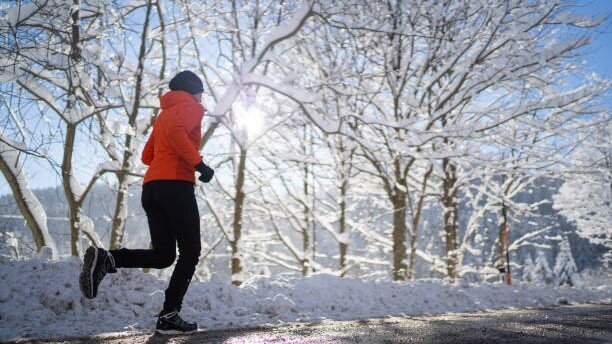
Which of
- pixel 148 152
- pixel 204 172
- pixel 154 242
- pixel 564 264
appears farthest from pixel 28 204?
pixel 564 264

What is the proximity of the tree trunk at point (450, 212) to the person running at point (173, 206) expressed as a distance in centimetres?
1126

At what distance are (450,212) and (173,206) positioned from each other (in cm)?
1183

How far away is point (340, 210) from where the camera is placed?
1434cm

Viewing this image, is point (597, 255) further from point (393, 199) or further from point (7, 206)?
point (7, 206)

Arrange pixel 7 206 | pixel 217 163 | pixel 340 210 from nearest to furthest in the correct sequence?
pixel 7 206 → pixel 217 163 → pixel 340 210

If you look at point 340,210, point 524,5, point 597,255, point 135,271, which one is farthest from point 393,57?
point 597,255

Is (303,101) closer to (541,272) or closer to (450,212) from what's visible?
(450,212)

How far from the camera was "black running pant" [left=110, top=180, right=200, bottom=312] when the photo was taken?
328 centimetres

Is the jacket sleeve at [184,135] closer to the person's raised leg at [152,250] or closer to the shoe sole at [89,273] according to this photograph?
the person's raised leg at [152,250]

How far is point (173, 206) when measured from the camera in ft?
10.7

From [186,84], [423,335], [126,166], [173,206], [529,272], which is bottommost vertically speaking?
[529,272]

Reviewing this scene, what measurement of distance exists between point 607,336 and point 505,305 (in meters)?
5.60

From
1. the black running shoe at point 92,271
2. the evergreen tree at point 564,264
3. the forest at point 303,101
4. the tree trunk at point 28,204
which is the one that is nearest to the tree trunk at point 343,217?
the forest at point 303,101

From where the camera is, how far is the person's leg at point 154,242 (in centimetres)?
331
